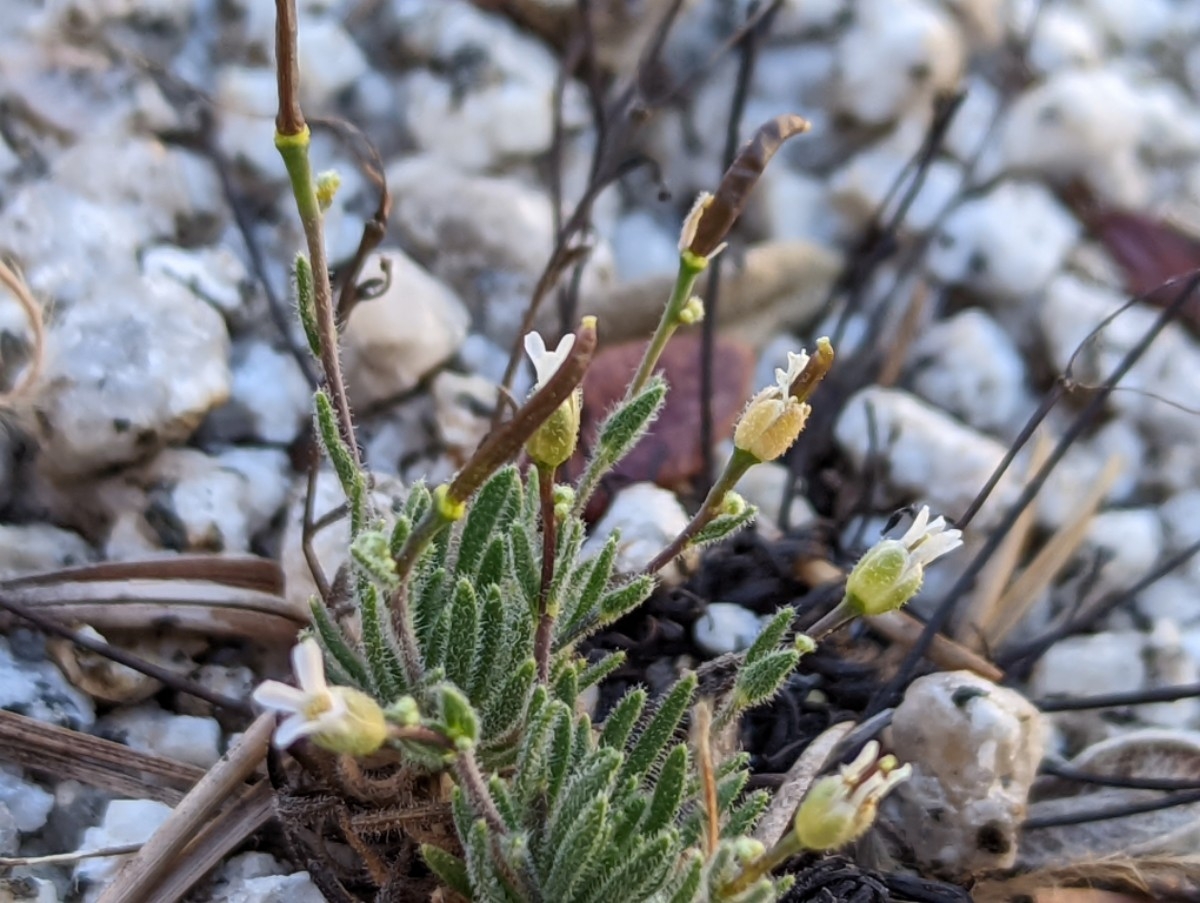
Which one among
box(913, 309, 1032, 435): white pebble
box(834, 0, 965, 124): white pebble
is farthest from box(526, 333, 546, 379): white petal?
box(834, 0, 965, 124): white pebble

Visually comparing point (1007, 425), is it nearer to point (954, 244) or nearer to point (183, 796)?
point (954, 244)

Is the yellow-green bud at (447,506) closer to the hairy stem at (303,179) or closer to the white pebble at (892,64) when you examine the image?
the hairy stem at (303,179)

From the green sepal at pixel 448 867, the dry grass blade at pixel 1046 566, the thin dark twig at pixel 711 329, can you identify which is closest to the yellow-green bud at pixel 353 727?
the green sepal at pixel 448 867

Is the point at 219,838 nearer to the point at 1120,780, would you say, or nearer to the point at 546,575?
the point at 546,575

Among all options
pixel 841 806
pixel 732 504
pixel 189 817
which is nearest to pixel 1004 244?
pixel 732 504

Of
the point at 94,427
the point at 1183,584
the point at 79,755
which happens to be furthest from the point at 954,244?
the point at 79,755

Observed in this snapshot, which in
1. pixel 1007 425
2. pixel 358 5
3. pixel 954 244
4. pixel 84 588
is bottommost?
pixel 84 588
